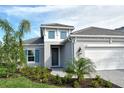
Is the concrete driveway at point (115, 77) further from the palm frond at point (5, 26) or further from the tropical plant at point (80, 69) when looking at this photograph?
the palm frond at point (5, 26)

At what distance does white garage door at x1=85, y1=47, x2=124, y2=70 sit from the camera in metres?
16.8

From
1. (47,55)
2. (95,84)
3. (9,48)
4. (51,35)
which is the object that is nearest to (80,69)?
(95,84)

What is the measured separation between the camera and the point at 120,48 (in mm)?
17500

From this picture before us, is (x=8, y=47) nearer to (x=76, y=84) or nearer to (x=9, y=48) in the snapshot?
(x=9, y=48)

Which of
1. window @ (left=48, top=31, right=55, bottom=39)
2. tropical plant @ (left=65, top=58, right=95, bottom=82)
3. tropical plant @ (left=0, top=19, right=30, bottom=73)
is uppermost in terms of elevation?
window @ (left=48, top=31, right=55, bottom=39)

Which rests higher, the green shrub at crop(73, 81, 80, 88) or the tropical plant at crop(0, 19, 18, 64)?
the tropical plant at crop(0, 19, 18, 64)

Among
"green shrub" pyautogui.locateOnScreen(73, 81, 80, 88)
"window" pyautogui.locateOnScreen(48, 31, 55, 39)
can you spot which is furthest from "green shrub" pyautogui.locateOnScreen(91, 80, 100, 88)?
"window" pyautogui.locateOnScreen(48, 31, 55, 39)

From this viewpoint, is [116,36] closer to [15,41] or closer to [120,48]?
[120,48]

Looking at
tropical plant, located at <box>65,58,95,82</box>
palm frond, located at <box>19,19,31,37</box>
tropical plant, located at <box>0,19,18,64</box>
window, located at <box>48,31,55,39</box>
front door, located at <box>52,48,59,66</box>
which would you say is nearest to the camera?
tropical plant, located at <box>65,58,95,82</box>

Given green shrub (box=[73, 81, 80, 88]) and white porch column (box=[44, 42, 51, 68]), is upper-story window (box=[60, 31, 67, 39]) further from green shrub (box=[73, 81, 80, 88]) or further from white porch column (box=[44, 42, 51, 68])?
green shrub (box=[73, 81, 80, 88])

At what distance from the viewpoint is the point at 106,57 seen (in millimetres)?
17109

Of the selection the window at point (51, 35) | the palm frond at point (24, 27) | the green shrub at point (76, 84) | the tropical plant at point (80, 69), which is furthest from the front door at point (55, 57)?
the green shrub at point (76, 84)
